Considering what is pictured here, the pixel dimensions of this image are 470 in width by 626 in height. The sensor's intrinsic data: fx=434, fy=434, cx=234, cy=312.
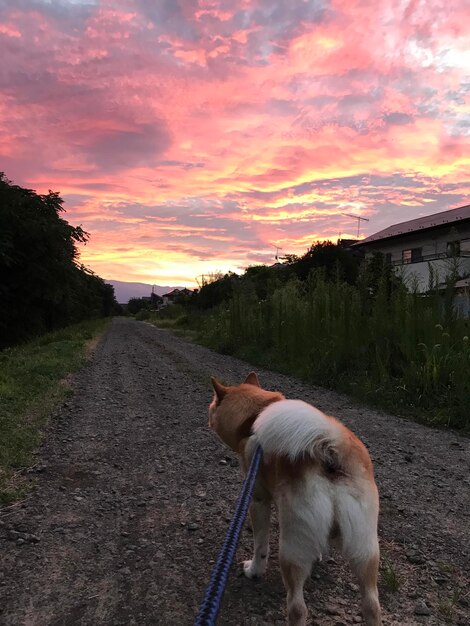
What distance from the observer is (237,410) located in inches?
103

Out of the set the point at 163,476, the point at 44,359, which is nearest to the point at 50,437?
the point at 163,476

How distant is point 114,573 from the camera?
256 centimetres

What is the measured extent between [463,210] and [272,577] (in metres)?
37.6

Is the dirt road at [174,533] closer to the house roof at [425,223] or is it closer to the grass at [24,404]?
the grass at [24,404]

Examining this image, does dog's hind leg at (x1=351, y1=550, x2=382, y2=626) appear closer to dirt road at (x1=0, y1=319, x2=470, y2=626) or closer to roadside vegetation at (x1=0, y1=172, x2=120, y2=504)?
dirt road at (x1=0, y1=319, x2=470, y2=626)

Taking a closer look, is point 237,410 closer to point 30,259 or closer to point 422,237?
point 30,259

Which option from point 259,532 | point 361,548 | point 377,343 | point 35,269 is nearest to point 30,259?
point 35,269

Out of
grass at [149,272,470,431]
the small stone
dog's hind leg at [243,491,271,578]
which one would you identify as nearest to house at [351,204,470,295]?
grass at [149,272,470,431]

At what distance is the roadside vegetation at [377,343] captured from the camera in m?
6.61

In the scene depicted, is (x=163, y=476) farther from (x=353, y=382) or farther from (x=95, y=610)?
(x=353, y=382)

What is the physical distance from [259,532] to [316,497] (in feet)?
2.75

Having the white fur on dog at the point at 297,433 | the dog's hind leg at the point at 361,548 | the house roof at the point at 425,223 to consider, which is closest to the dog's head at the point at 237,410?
the white fur on dog at the point at 297,433

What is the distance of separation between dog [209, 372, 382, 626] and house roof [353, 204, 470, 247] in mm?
33112

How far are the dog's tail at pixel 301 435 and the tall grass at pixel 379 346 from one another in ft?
15.5
